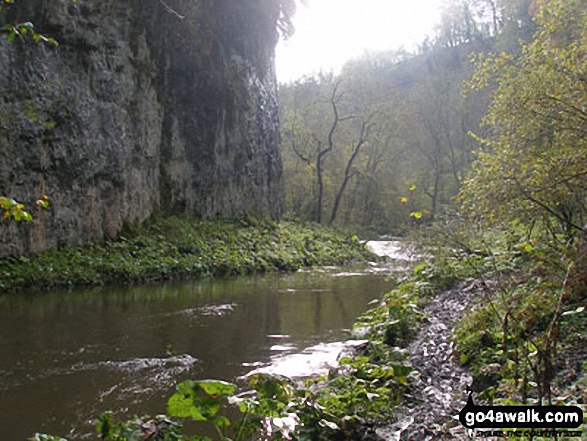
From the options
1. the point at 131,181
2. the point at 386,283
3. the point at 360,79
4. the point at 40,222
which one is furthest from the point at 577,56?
the point at 360,79

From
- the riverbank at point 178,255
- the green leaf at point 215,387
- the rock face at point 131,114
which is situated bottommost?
the green leaf at point 215,387

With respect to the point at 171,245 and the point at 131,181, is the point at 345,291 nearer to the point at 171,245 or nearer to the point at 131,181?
the point at 171,245

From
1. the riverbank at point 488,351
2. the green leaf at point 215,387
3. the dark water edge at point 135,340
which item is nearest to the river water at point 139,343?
the dark water edge at point 135,340

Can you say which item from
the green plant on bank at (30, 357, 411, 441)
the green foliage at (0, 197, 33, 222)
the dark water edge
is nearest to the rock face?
the dark water edge

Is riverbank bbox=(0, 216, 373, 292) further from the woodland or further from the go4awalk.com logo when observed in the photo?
the go4awalk.com logo

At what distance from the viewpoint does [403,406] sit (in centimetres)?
408

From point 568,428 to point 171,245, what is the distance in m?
14.7

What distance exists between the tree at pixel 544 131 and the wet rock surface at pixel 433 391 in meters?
1.83

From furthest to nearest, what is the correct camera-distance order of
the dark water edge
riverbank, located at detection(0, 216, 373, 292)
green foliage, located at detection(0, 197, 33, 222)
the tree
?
riverbank, located at detection(0, 216, 373, 292)
the tree
the dark water edge
green foliage, located at detection(0, 197, 33, 222)

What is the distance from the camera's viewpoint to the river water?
4503 millimetres

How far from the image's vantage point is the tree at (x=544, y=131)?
5.66 m

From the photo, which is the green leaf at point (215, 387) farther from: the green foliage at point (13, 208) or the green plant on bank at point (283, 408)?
the green foliage at point (13, 208)

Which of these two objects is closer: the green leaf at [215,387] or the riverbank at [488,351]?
the green leaf at [215,387]

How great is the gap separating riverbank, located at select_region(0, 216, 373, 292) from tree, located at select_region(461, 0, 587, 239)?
9.23 metres
